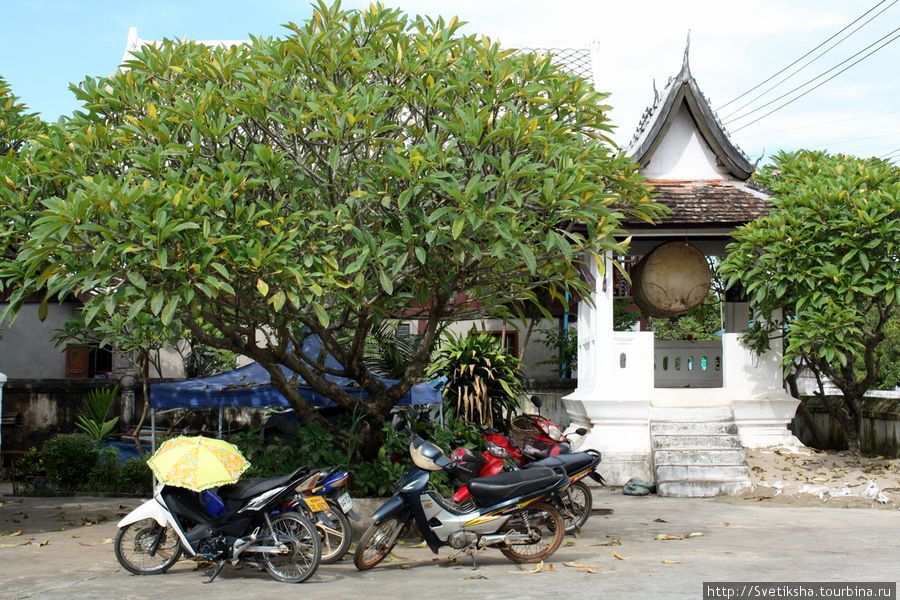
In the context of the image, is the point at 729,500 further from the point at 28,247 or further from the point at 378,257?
the point at 28,247

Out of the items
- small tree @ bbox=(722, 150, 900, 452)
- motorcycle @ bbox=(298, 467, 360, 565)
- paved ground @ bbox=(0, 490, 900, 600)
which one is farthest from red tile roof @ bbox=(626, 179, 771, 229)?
motorcycle @ bbox=(298, 467, 360, 565)

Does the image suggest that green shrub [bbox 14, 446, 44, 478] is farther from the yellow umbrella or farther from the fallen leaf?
the fallen leaf

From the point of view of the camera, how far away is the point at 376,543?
7.69m

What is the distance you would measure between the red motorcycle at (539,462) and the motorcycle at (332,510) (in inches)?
39.2

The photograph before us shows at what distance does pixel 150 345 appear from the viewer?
15.0m

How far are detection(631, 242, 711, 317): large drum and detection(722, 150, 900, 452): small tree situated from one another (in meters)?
1.06

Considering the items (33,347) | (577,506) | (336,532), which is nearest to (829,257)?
(577,506)

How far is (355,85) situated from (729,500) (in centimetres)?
717

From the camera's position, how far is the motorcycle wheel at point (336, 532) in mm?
7887

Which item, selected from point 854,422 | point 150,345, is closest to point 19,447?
point 150,345

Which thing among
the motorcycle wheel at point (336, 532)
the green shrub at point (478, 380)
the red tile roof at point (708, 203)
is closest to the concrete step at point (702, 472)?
the green shrub at point (478, 380)

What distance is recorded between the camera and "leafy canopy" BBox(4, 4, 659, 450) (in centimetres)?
716

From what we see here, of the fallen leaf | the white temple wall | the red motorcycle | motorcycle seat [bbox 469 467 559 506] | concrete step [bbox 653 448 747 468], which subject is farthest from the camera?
the white temple wall

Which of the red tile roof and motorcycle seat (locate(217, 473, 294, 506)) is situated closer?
motorcycle seat (locate(217, 473, 294, 506))
